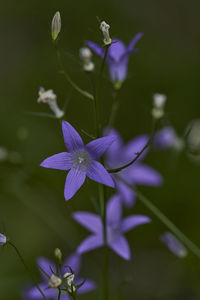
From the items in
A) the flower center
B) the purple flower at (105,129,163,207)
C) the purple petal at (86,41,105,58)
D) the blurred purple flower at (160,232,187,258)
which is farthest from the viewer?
the purple flower at (105,129,163,207)

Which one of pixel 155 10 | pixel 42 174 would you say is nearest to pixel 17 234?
pixel 42 174

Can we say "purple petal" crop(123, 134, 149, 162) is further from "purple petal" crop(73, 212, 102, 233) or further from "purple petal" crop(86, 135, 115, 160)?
"purple petal" crop(86, 135, 115, 160)

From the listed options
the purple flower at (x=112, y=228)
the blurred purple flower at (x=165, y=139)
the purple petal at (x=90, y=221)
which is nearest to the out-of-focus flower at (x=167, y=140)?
the blurred purple flower at (x=165, y=139)

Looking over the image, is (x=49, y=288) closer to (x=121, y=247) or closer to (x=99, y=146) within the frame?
(x=121, y=247)

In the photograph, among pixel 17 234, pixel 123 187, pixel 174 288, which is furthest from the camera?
pixel 17 234

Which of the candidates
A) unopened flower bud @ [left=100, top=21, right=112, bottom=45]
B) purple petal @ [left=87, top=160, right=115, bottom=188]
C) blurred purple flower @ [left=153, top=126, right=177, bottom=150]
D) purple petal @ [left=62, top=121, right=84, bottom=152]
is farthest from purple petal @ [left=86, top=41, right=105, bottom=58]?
blurred purple flower @ [left=153, top=126, right=177, bottom=150]

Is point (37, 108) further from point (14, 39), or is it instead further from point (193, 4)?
point (193, 4)

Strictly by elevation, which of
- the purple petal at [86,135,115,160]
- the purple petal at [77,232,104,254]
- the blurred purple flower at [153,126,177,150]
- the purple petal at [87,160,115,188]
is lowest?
the purple petal at [77,232,104,254]
